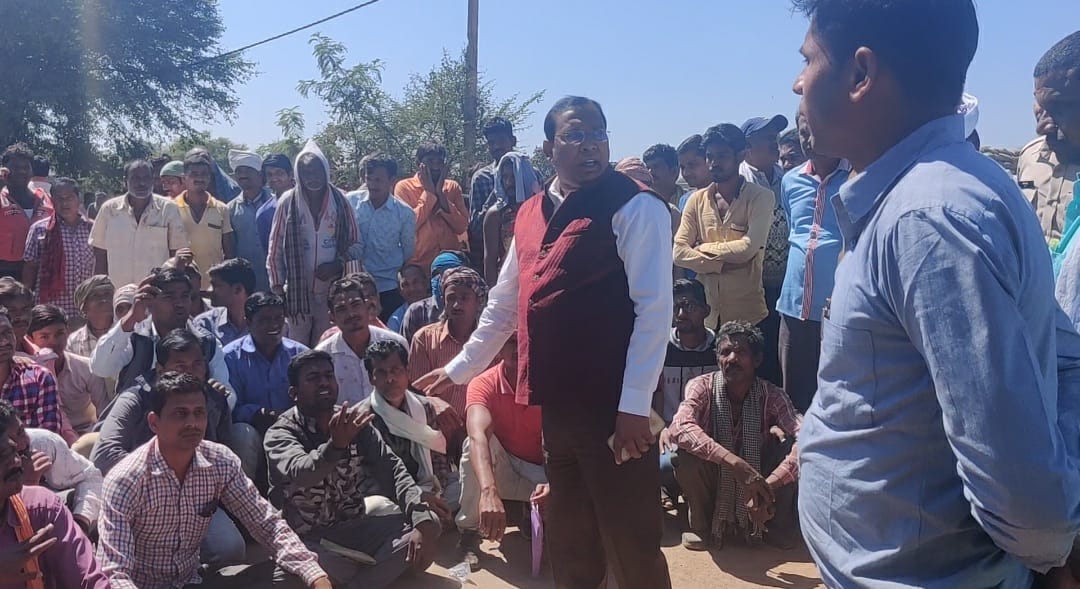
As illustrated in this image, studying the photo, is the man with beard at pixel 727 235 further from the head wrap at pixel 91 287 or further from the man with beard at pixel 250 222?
the head wrap at pixel 91 287

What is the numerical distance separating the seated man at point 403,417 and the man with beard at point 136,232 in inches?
115

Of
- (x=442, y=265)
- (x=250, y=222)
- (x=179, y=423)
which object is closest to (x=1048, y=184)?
(x=179, y=423)

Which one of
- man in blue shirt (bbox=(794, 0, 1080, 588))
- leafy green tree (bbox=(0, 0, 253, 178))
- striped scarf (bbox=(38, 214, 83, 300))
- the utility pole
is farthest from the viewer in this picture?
leafy green tree (bbox=(0, 0, 253, 178))

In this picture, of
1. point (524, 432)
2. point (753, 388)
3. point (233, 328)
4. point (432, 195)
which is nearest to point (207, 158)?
point (432, 195)

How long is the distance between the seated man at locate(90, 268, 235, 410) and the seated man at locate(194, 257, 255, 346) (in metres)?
0.37

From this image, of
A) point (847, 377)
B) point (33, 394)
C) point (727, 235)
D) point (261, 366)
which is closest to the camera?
point (847, 377)

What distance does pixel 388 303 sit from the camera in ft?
21.2

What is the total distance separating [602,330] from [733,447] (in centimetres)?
227

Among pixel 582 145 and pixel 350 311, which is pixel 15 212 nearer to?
pixel 350 311

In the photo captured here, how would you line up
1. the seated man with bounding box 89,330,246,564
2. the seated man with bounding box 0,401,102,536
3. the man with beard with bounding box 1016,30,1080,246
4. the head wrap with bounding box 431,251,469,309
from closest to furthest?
the man with beard with bounding box 1016,30,1080,246 < the seated man with bounding box 0,401,102,536 < the seated man with bounding box 89,330,246,564 < the head wrap with bounding box 431,251,469,309

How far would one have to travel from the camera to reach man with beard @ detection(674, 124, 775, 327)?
16.3 feet

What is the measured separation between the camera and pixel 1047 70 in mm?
2363

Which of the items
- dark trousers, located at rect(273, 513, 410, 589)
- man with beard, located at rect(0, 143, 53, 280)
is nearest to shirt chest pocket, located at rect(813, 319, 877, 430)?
dark trousers, located at rect(273, 513, 410, 589)

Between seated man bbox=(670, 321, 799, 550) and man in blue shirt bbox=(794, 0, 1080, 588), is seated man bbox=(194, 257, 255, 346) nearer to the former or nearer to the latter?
seated man bbox=(670, 321, 799, 550)
